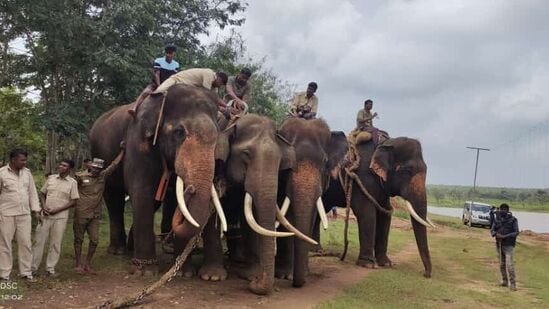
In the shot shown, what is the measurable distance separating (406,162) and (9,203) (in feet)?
25.9

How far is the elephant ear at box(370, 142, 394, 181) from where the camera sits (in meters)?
12.1

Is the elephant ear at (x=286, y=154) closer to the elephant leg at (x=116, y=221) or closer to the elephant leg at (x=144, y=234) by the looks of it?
the elephant leg at (x=144, y=234)

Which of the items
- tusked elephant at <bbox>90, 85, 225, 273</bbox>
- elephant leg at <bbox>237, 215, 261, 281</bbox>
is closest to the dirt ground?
elephant leg at <bbox>237, 215, 261, 281</bbox>

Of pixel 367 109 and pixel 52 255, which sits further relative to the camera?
pixel 367 109

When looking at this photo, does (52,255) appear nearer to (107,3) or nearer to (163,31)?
(107,3)

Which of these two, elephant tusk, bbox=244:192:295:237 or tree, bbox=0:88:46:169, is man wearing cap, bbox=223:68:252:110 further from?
tree, bbox=0:88:46:169

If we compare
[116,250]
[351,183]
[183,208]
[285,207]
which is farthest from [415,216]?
[116,250]

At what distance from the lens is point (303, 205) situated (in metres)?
8.53

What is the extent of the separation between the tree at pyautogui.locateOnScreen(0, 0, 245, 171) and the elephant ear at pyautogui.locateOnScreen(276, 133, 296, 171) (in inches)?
223

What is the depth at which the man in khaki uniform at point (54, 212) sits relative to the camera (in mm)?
8305

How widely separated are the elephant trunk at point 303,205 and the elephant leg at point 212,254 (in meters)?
1.24

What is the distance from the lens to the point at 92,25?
13.0m

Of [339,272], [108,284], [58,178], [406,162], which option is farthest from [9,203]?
[406,162]

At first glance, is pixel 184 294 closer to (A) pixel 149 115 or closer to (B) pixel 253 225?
(B) pixel 253 225
